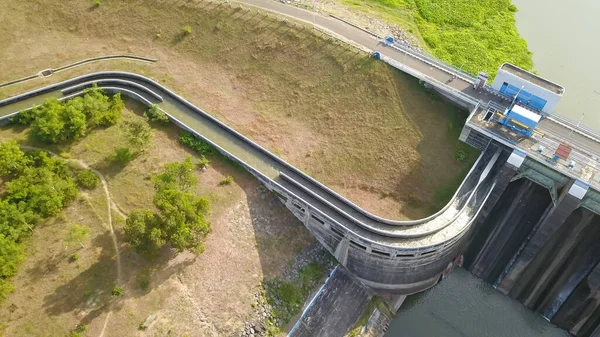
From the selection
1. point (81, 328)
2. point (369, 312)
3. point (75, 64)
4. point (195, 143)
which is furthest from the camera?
point (75, 64)

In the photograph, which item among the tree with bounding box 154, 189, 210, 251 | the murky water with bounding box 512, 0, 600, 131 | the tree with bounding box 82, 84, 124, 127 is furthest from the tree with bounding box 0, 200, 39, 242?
the murky water with bounding box 512, 0, 600, 131

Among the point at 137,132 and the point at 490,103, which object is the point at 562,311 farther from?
the point at 137,132

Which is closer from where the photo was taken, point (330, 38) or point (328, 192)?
point (328, 192)

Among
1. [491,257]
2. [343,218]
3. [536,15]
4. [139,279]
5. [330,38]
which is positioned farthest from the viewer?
[536,15]

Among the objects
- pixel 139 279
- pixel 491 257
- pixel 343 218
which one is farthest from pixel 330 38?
pixel 139 279

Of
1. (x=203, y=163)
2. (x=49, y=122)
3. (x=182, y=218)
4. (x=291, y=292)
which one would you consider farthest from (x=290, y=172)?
(x=49, y=122)

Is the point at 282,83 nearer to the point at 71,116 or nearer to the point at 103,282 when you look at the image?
the point at 71,116
